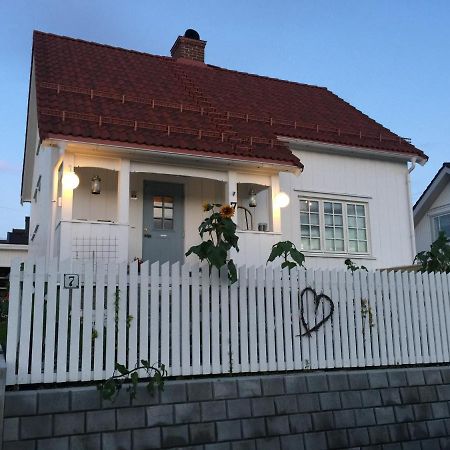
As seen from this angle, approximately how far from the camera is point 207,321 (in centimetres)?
537

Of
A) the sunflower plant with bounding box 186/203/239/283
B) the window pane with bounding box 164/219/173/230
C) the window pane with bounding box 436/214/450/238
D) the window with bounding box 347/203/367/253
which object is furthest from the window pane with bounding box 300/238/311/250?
the window pane with bounding box 436/214/450/238

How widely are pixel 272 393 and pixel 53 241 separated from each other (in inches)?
223

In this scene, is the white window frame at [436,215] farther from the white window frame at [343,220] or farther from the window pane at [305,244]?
the window pane at [305,244]

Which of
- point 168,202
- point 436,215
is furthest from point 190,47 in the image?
point 436,215

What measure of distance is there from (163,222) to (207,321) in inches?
230

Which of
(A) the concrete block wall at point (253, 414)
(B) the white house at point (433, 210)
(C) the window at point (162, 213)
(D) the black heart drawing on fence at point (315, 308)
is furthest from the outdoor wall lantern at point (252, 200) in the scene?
(B) the white house at point (433, 210)

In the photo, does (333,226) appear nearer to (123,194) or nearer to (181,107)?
(181,107)

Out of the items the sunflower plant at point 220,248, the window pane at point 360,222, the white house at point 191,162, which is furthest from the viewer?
the window pane at point 360,222

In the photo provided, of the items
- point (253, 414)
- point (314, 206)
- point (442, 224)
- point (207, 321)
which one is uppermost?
point (442, 224)

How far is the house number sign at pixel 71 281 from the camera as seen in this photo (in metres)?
4.86

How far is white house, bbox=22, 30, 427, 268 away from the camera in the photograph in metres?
9.12

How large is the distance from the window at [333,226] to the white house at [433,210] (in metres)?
6.77

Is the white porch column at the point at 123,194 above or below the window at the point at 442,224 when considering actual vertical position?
below

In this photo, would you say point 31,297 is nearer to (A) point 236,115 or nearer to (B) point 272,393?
(B) point 272,393
